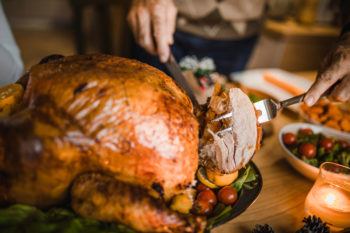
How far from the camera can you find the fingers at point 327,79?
3.80 ft

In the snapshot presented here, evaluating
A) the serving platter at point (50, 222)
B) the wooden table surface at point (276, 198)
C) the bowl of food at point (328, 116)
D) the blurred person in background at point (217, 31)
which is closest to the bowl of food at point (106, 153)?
the serving platter at point (50, 222)

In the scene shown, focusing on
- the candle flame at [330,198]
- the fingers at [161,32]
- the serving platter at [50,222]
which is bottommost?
the candle flame at [330,198]

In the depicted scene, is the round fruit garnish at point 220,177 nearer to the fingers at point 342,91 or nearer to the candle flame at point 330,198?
the candle flame at point 330,198

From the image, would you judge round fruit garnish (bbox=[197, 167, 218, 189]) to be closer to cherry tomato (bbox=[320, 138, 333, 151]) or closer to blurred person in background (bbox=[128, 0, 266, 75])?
cherry tomato (bbox=[320, 138, 333, 151])

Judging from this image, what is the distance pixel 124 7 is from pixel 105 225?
435 cm

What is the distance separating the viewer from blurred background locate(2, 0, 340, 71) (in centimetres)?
441

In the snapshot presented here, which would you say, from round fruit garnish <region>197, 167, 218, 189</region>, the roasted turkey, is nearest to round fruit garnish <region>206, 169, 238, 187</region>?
round fruit garnish <region>197, 167, 218, 189</region>

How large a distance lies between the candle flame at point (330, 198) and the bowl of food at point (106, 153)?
0.25 metres

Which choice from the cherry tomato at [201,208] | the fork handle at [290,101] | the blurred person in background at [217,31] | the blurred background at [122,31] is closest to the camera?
the cherry tomato at [201,208]

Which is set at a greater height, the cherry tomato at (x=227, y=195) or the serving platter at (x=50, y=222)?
the serving platter at (x=50, y=222)

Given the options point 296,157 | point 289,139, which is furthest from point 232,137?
point 289,139

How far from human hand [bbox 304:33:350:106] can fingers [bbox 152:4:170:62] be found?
53cm

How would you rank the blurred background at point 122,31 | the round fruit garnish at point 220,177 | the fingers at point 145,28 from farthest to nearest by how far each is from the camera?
the blurred background at point 122,31, the fingers at point 145,28, the round fruit garnish at point 220,177

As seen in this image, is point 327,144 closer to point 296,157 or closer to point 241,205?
point 296,157
